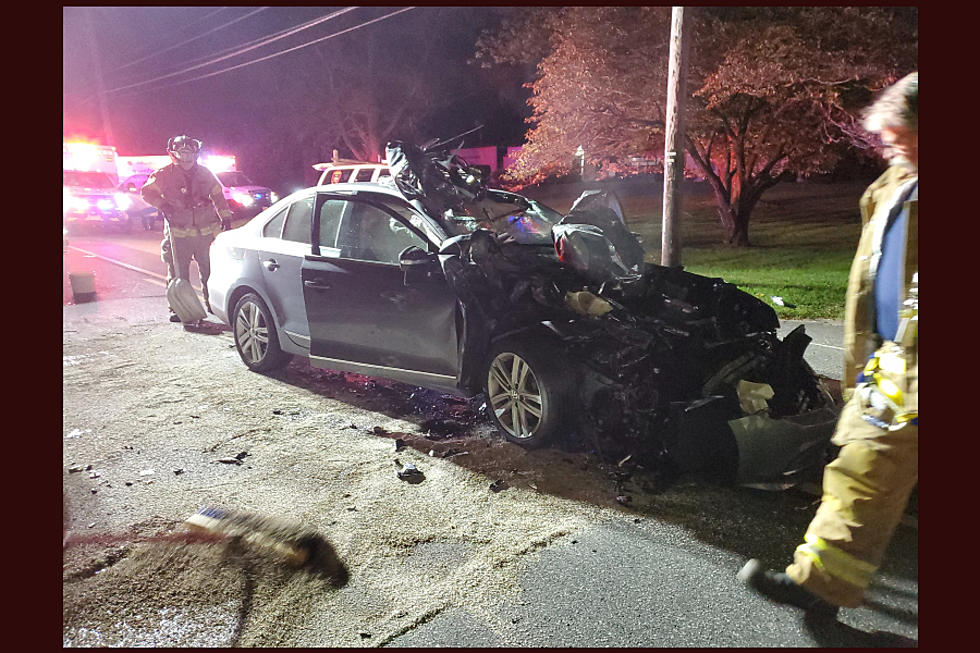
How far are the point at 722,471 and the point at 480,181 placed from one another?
2.93 meters

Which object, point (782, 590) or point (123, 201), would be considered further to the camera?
point (123, 201)

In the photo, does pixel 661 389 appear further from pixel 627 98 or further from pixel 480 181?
pixel 627 98

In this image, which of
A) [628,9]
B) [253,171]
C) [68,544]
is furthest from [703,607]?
[253,171]

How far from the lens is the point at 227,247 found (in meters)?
6.51

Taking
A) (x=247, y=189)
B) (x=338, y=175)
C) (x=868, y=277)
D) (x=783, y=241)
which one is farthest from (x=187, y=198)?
(x=247, y=189)

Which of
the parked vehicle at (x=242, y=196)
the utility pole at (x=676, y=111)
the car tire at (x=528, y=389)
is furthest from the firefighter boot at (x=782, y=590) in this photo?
the parked vehicle at (x=242, y=196)

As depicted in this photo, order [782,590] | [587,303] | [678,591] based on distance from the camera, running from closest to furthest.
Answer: [782,590], [678,591], [587,303]

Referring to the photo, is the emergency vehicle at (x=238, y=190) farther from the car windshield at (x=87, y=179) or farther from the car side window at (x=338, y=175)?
the car side window at (x=338, y=175)

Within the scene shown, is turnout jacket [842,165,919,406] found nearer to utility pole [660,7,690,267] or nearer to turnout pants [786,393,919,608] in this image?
turnout pants [786,393,919,608]

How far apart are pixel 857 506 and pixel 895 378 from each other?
465 millimetres

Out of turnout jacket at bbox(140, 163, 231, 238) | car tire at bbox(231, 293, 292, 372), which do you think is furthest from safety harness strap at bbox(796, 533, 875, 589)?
turnout jacket at bbox(140, 163, 231, 238)

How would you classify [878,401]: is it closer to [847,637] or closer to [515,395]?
[847,637]

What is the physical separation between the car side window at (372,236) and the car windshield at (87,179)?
69.4ft

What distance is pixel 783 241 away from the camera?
18.3m
